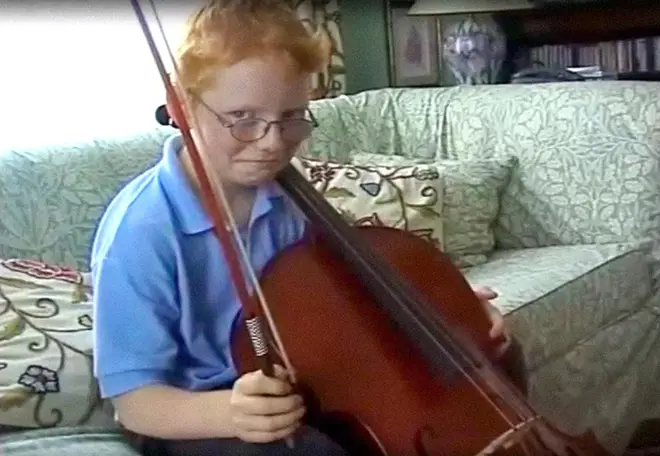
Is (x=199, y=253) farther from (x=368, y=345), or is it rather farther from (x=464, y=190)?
(x=464, y=190)

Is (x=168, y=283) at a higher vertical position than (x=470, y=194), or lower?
higher

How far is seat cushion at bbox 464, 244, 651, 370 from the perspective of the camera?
1.56 m

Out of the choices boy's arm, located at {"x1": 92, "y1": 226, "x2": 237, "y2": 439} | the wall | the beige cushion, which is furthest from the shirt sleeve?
the wall

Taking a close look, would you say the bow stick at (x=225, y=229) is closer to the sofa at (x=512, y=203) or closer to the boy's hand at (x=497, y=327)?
the boy's hand at (x=497, y=327)

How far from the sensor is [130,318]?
93 centimetres

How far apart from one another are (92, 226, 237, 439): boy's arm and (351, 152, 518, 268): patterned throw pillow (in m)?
0.89

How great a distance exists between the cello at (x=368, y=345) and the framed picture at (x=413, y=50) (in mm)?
1430

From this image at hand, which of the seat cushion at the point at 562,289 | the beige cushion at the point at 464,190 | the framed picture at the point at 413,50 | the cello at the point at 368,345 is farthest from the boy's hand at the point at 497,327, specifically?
the framed picture at the point at 413,50

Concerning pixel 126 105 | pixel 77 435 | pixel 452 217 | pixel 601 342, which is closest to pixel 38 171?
pixel 126 105

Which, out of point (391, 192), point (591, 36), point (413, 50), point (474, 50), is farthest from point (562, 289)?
point (591, 36)

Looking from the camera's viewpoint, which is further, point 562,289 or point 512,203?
point 512,203

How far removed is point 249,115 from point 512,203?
1074 millimetres

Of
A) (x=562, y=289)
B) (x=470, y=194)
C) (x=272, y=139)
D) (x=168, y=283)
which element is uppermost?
(x=272, y=139)

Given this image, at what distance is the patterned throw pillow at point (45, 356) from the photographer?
1.05 metres
